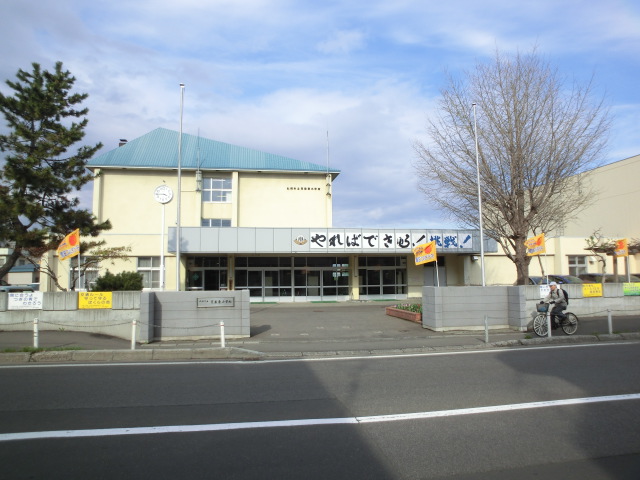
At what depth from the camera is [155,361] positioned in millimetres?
10984

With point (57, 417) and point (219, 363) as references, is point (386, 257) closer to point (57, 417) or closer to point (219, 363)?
point (219, 363)

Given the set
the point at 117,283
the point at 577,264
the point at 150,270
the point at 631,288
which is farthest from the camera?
the point at 577,264

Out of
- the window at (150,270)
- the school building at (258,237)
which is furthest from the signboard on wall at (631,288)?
the window at (150,270)

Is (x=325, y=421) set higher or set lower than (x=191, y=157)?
lower

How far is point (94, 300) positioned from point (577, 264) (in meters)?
34.2

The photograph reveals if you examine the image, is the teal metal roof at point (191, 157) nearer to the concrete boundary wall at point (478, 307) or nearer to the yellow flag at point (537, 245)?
the yellow flag at point (537, 245)

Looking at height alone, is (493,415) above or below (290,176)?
below

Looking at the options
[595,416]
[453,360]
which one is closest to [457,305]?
[453,360]

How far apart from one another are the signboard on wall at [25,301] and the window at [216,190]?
18372 millimetres

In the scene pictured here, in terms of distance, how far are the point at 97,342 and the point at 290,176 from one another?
22.0m

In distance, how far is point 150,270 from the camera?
97.9 feet

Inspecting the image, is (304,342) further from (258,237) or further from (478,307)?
(258,237)

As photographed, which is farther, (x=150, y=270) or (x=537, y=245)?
(x=150, y=270)

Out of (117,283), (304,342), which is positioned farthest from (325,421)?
(117,283)
